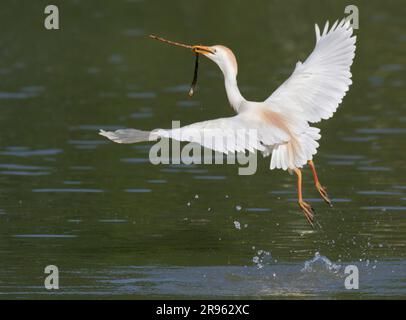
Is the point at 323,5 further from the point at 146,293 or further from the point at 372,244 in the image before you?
the point at 146,293

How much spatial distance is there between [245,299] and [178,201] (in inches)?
187

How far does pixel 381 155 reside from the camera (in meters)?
20.0

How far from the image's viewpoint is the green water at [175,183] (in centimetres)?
1353

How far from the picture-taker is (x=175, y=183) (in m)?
18.5

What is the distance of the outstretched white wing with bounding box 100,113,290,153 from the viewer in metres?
12.0

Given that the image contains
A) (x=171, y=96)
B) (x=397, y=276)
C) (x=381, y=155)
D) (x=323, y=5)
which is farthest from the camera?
(x=323, y=5)

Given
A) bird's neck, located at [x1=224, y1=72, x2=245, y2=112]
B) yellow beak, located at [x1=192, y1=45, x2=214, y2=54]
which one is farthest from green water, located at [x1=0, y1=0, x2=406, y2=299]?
yellow beak, located at [x1=192, y1=45, x2=214, y2=54]

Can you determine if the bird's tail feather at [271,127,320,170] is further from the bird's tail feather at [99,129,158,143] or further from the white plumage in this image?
the bird's tail feather at [99,129,158,143]

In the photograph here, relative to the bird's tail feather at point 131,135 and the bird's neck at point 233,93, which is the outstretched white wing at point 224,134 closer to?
the bird's tail feather at point 131,135

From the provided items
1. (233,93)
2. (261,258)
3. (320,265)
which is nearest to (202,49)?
(233,93)

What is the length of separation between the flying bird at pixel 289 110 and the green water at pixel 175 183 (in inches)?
47.0

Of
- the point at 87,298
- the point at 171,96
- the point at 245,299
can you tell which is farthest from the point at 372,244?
the point at 171,96

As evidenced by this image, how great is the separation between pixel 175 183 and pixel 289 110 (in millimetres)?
4550

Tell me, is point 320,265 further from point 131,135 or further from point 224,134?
point 131,135
